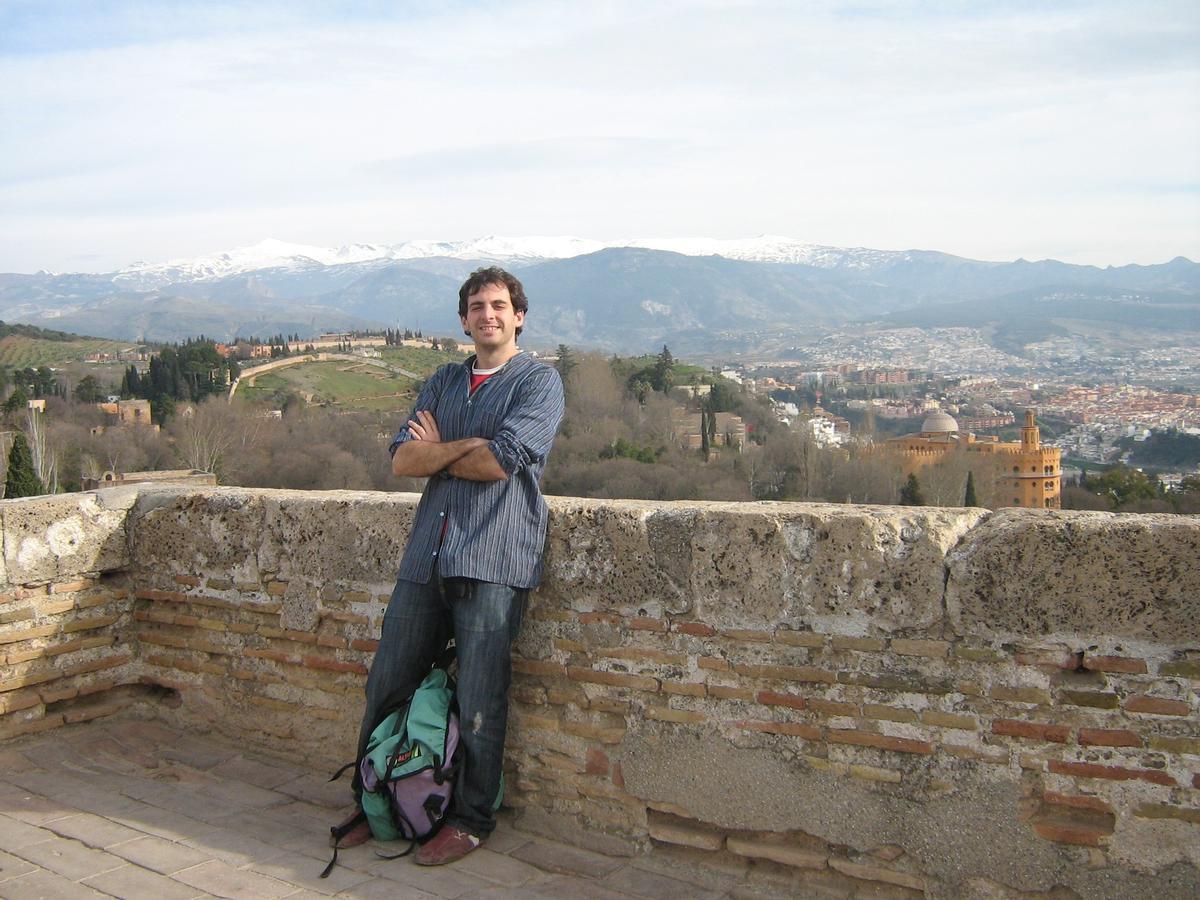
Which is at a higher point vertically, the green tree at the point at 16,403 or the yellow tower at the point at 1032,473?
the green tree at the point at 16,403

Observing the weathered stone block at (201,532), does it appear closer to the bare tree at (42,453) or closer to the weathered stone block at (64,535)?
the weathered stone block at (64,535)

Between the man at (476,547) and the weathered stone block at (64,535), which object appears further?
the weathered stone block at (64,535)

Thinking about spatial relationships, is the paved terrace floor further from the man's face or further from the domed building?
the domed building

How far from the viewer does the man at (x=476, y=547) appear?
3.25 metres

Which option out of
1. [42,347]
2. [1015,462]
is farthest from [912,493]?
[42,347]

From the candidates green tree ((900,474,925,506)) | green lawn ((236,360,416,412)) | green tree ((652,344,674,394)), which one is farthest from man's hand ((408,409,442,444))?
green lawn ((236,360,416,412))

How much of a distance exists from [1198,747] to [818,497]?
190 feet

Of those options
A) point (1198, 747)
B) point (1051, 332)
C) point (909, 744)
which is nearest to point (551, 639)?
point (909, 744)

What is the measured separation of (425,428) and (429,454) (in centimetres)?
19

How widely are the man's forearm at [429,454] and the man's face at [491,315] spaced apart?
380 millimetres

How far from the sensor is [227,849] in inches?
128

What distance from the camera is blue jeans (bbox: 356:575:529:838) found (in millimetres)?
3271

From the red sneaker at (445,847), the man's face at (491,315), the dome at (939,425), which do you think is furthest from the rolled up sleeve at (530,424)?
the dome at (939,425)

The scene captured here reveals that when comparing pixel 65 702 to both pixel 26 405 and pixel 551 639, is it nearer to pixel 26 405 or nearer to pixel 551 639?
pixel 551 639
